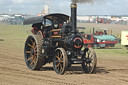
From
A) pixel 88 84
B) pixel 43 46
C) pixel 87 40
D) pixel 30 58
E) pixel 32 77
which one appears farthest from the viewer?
pixel 87 40

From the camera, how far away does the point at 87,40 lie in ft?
79.8

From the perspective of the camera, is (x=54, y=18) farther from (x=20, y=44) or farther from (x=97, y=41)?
(x=20, y=44)

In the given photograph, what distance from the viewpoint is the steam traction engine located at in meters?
10.2

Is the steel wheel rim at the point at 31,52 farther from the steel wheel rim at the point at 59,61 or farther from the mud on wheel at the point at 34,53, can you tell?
the steel wheel rim at the point at 59,61

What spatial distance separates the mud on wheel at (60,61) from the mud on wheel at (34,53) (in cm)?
72

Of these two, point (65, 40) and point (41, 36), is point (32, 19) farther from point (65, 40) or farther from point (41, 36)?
point (65, 40)

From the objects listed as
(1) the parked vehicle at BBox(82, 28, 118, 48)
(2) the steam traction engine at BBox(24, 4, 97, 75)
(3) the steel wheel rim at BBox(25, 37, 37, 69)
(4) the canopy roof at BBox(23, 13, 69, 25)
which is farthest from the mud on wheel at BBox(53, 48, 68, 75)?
(1) the parked vehicle at BBox(82, 28, 118, 48)

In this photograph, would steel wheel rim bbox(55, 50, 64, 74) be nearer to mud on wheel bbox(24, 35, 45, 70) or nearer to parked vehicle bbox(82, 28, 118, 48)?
mud on wheel bbox(24, 35, 45, 70)

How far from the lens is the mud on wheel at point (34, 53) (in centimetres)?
1088

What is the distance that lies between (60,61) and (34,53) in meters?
1.63

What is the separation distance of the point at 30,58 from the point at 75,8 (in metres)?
3.02

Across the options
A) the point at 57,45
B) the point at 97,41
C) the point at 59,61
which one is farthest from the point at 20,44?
the point at 59,61

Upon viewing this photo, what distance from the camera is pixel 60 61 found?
10086mm

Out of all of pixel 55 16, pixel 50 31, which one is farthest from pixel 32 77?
pixel 55 16
